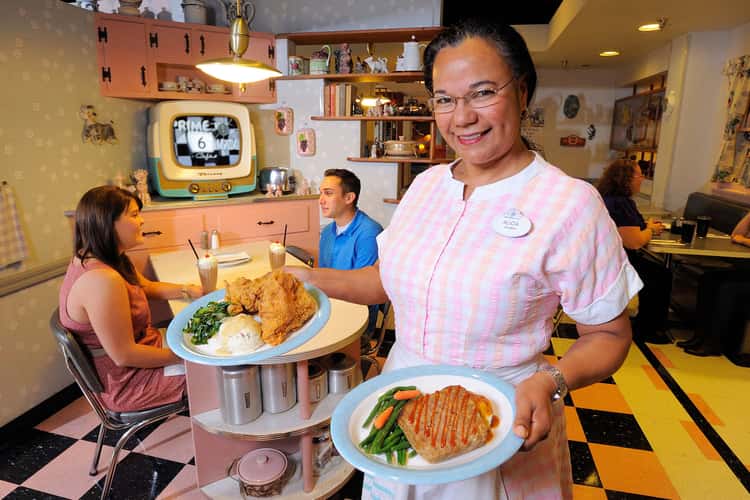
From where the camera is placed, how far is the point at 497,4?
20.9 ft

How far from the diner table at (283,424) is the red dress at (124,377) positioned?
22 centimetres

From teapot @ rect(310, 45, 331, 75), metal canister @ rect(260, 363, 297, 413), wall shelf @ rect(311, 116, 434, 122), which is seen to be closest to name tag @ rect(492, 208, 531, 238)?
metal canister @ rect(260, 363, 297, 413)

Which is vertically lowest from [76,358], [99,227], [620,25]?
[76,358]

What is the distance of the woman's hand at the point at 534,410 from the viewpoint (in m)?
0.81

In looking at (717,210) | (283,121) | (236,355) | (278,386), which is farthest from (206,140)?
(717,210)

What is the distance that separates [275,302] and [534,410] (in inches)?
31.8

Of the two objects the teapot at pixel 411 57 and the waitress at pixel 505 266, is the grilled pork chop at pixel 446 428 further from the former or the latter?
the teapot at pixel 411 57

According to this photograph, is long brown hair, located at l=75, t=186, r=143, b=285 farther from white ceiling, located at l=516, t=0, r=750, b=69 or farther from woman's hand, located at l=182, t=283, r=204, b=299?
white ceiling, located at l=516, t=0, r=750, b=69

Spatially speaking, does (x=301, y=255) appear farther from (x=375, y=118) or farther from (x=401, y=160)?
(x=375, y=118)

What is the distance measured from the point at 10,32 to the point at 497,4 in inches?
221

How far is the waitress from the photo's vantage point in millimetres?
911

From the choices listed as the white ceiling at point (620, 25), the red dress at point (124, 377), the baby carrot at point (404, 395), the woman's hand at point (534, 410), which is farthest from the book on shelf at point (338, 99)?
the woman's hand at point (534, 410)

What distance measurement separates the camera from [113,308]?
191cm

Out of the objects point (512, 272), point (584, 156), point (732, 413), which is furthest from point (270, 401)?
point (584, 156)
